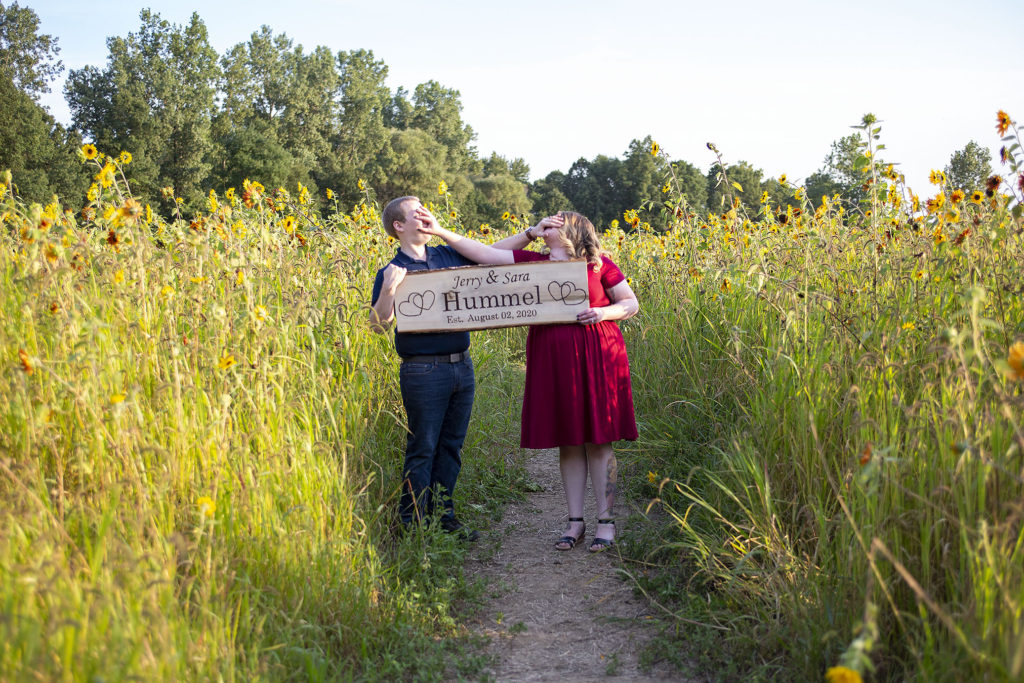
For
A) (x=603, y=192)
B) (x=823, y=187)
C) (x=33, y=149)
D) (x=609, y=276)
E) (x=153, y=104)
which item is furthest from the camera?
(x=603, y=192)

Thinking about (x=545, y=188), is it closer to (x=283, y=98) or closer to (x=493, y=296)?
(x=283, y=98)

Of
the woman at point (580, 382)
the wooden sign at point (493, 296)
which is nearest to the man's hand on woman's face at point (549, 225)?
the woman at point (580, 382)

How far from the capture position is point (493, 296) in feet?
12.7

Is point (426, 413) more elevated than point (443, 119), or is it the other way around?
point (443, 119)

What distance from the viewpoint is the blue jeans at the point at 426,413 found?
3805mm

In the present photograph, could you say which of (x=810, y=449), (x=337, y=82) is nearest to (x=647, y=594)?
(x=810, y=449)

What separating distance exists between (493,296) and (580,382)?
0.65 m

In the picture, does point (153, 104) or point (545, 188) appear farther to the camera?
point (545, 188)

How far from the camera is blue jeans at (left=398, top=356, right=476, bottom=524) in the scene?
3805 millimetres

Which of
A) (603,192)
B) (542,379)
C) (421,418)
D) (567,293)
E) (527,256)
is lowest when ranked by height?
(421,418)

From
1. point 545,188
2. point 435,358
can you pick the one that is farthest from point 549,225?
point 545,188

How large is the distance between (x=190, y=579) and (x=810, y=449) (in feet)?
7.61

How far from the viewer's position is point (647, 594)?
3344 millimetres

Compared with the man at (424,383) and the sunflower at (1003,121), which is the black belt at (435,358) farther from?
the sunflower at (1003,121)
